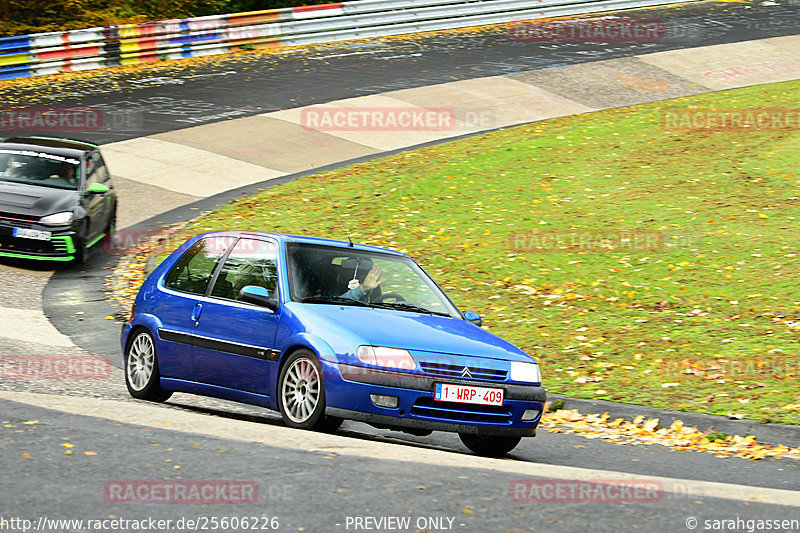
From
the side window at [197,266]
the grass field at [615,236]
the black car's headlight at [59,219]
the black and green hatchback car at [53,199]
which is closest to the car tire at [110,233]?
the black and green hatchback car at [53,199]

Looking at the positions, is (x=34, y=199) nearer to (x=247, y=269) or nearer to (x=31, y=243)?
(x=31, y=243)

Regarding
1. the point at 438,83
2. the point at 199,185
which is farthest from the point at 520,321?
the point at 438,83

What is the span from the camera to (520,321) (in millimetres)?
12438

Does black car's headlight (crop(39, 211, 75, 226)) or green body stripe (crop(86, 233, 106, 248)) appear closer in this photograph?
black car's headlight (crop(39, 211, 75, 226))

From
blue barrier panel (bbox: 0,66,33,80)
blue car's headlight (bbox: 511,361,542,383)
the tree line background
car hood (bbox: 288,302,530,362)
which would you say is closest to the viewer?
→ car hood (bbox: 288,302,530,362)

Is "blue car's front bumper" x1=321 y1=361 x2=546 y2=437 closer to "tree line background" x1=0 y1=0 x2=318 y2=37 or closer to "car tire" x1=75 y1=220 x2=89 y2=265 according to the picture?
"car tire" x1=75 y1=220 x2=89 y2=265

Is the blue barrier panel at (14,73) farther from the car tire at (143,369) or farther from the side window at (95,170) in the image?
the car tire at (143,369)

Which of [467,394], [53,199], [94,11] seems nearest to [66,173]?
[53,199]

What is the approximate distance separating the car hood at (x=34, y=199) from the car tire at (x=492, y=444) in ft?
28.5

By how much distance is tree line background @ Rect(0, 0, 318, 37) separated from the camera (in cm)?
3017

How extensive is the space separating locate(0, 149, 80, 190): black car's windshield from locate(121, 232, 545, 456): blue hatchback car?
6883mm

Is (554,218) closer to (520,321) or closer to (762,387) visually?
Result: (520,321)

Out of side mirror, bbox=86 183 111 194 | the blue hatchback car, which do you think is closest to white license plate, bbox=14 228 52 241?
side mirror, bbox=86 183 111 194

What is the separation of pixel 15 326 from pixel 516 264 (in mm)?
6470
